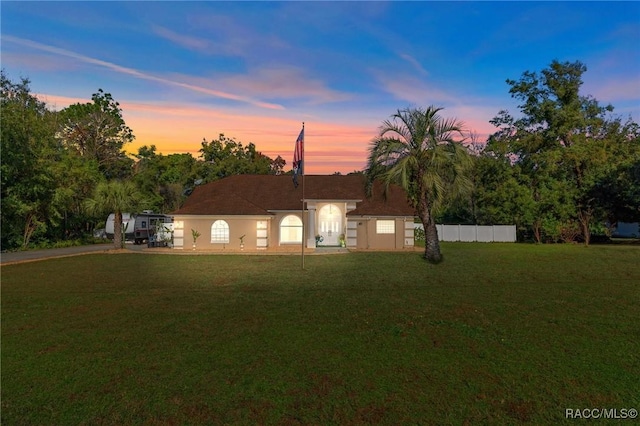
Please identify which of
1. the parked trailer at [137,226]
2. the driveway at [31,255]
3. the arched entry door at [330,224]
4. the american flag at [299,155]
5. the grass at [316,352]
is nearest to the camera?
the grass at [316,352]

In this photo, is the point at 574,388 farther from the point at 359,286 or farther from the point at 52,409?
the point at 359,286

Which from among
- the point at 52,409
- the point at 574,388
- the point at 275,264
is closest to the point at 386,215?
the point at 275,264

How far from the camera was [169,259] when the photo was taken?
80.1ft

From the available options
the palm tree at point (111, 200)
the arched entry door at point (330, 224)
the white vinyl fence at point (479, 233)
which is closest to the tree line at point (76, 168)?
the palm tree at point (111, 200)

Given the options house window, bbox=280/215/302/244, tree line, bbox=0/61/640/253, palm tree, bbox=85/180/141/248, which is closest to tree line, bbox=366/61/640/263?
tree line, bbox=0/61/640/253

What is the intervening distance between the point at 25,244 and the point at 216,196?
49.6 ft

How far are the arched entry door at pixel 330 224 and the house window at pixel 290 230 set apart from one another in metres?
2.10

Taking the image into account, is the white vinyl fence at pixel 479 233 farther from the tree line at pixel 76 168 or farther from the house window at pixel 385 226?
the tree line at pixel 76 168

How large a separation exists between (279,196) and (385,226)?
9465 millimetres

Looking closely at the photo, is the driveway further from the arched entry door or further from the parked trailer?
the arched entry door

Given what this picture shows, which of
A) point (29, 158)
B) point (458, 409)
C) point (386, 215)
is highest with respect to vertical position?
point (29, 158)

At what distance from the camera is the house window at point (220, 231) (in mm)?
30812

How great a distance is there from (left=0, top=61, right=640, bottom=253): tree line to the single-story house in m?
4.03

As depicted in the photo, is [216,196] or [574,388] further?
[216,196]
